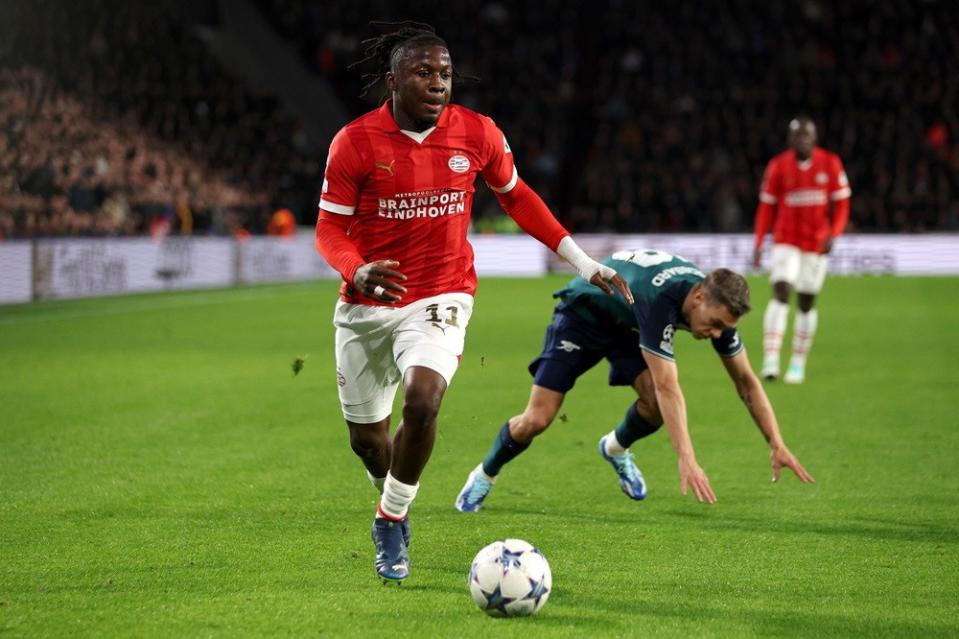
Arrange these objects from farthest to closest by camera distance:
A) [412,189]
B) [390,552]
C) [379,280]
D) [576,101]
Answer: [576,101], [412,189], [390,552], [379,280]

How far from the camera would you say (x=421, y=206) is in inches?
220

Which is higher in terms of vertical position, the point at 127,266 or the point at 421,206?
the point at 421,206

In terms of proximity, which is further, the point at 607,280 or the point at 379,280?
the point at 607,280

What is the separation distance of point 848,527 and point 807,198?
7.20m

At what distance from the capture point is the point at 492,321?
1905 cm

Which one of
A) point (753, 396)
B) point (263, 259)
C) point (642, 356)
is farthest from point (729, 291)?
point (263, 259)

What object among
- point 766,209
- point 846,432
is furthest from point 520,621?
point 766,209

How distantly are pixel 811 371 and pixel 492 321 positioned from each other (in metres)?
6.60

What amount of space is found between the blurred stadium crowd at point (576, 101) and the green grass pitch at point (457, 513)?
16721 millimetres

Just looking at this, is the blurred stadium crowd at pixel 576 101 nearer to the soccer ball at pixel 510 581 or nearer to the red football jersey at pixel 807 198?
the red football jersey at pixel 807 198

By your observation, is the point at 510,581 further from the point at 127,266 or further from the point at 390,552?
the point at 127,266

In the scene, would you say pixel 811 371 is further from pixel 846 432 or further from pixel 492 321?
pixel 492 321

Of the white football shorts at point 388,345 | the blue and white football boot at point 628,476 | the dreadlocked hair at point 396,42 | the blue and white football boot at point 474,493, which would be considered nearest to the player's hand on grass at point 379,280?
the white football shorts at point 388,345

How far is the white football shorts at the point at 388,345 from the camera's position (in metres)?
5.47
